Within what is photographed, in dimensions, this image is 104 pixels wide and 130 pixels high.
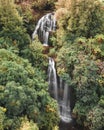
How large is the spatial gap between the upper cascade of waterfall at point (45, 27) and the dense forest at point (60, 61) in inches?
19.6

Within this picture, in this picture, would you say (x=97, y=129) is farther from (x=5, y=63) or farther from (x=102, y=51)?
Result: (x=5, y=63)

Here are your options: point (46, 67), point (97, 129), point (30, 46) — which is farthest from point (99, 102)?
point (30, 46)

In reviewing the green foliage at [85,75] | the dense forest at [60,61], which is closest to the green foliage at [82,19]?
the dense forest at [60,61]

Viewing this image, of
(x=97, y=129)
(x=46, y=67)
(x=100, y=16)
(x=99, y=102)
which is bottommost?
(x=97, y=129)

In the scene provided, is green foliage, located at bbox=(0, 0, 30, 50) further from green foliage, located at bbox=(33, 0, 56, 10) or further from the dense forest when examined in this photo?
green foliage, located at bbox=(33, 0, 56, 10)

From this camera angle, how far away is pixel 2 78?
19.7m

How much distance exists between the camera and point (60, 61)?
24.0 metres

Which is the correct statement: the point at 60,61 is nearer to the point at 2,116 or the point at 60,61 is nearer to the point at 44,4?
the point at 44,4

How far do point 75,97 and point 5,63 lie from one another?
6122 mm

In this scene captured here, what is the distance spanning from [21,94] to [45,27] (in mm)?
10046

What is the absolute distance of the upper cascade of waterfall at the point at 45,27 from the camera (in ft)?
89.0

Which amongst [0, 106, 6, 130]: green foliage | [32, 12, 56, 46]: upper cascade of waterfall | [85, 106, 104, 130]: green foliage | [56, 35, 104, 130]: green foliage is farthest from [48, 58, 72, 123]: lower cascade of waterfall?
[0, 106, 6, 130]: green foliage

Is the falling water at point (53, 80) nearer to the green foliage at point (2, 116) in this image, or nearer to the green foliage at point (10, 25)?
the green foliage at point (10, 25)

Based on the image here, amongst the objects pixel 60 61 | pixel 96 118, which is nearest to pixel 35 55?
pixel 60 61
